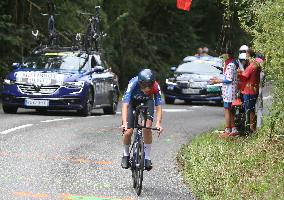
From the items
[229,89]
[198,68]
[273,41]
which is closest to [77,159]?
[273,41]

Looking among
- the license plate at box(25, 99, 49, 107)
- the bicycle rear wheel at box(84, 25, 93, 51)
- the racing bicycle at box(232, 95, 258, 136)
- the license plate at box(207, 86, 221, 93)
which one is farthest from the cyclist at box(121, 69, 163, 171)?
the license plate at box(207, 86, 221, 93)

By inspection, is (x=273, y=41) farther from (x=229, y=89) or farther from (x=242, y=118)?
(x=229, y=89)

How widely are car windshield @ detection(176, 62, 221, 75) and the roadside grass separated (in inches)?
606

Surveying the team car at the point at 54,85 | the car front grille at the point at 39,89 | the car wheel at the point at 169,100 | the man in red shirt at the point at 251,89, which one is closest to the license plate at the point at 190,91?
the car wheel at the point at 169,100

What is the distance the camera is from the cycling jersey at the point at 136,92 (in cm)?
1088

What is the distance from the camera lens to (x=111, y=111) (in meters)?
23.2

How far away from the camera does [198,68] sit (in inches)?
1204

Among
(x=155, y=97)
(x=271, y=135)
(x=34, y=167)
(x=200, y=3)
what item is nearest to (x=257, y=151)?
(x=271, y=135)

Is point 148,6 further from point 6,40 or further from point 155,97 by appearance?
point 155,97

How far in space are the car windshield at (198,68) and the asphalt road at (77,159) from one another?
9.27 metres

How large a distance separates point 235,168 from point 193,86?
18.0 m

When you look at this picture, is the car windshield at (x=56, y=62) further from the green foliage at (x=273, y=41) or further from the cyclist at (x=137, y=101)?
the cyclist at (x=137, y=101)

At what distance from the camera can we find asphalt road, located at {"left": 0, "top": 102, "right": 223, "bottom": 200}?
33.8ft

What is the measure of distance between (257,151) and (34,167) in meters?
3.17
